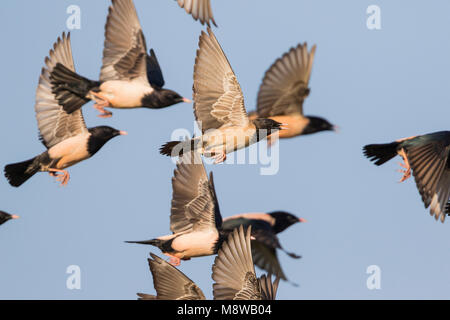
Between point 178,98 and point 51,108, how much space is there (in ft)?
4.90

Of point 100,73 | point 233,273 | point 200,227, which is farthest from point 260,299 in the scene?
point 100,73

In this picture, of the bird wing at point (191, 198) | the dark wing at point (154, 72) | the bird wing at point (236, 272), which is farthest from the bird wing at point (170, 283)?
the dark wing at point (154, 72)

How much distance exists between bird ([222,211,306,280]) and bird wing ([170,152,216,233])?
1.75 ft

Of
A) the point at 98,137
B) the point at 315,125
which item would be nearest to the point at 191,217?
the point at 98,137

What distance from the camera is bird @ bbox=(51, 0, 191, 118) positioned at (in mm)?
10383

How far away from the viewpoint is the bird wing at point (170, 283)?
8.77 m

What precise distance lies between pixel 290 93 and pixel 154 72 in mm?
1655

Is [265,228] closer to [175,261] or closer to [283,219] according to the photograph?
[175,261]

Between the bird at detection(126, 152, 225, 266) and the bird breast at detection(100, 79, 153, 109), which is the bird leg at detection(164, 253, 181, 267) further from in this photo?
the bird breast at detection(100, 79, 153, 109)

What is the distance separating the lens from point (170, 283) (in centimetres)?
880

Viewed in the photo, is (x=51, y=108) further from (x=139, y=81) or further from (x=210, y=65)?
(x=210, y=65)

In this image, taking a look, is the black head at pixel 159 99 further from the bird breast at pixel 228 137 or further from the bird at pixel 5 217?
the bird at pixel 5 217

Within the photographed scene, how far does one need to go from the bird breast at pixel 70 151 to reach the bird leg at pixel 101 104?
49 cm
